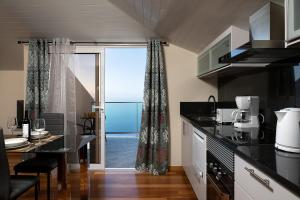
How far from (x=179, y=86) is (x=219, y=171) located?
2.24 metres

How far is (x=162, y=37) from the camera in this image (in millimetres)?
3783

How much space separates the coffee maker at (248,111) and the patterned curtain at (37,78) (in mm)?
2855

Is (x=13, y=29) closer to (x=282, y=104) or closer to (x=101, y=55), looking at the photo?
(x=101, y=55)

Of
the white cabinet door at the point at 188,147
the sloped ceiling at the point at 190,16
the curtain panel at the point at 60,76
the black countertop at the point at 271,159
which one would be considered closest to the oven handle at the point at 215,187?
the black countertop at the point at 271,159

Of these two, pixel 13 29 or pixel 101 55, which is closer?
pixel 13 29

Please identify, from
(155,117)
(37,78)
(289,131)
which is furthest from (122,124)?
(289,131)

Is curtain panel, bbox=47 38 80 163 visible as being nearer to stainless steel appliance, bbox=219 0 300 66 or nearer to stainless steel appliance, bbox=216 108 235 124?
stainless steel appliance, bbox=216 108 235 124

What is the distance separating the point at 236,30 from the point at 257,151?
4.29 ft

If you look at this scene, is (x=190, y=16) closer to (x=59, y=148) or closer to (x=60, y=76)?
(x=59, y=148)

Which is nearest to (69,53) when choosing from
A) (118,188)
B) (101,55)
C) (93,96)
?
(101,55)

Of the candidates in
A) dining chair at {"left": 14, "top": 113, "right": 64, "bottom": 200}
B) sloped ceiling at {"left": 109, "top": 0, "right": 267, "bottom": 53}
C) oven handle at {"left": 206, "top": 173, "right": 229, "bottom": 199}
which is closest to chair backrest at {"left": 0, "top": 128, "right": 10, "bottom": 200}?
dining chair at {"left": 14, "top": 113, "right": 64, "bottom": 200}

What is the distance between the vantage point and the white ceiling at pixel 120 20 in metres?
2.35

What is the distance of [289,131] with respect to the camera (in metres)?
1.38

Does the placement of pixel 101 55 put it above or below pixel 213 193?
above
